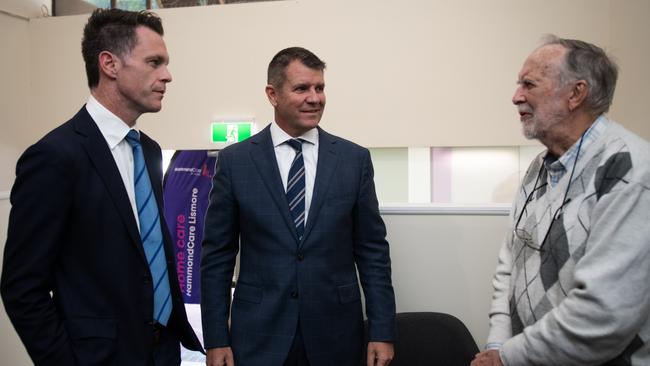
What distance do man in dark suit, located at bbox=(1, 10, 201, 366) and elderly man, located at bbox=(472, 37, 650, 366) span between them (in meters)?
0.95

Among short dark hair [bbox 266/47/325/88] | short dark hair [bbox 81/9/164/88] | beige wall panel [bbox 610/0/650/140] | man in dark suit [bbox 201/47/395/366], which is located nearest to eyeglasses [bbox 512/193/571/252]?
man in dark suit [bbox 201/47/395/366]

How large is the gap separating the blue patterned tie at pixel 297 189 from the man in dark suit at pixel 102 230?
0.40 metres

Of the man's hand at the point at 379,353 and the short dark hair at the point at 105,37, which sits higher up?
the short dark hair at the point at 105,37

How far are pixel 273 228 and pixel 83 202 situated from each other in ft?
1.86

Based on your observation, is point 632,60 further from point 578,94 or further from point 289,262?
point 289,262

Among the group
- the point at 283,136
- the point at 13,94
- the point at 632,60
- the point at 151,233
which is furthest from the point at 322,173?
the point at 13,94

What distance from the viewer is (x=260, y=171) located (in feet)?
5.48

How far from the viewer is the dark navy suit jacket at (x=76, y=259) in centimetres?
118

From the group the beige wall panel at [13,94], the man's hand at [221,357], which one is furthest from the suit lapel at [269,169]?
the beige wall panel at [13,94]

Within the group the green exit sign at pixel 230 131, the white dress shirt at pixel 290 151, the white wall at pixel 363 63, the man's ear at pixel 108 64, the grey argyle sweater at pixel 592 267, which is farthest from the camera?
the green exit sign at pixel 230 131

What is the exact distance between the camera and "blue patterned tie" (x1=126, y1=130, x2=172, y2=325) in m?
1.45

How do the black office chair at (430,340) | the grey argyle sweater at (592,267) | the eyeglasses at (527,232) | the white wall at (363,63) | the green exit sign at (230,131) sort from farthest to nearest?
the green exit sign at (230,131) < the white wall at (363,63) < the black office chair at (430,340) < the eyeglasses at (527,232) < the grey argyle sweater at (592,267)

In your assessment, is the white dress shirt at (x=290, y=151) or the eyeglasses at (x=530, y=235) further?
the white dress shirt at (x=290, y=151)

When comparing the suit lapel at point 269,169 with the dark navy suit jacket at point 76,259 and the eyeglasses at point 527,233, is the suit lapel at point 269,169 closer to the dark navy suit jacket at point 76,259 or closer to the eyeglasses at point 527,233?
the dark navy suit jacket at point 76,259
